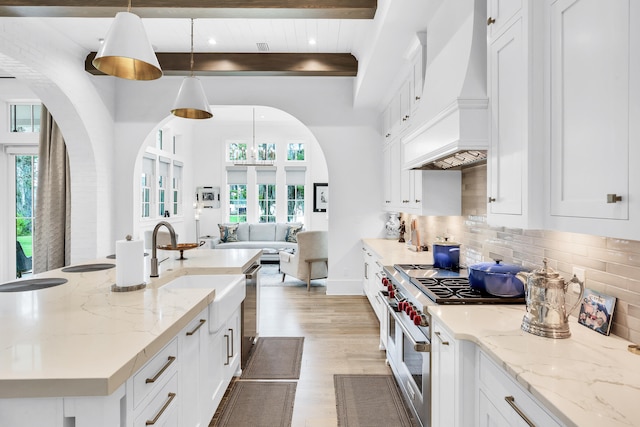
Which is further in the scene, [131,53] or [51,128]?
[51,128]

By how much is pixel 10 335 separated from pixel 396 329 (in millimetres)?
2089

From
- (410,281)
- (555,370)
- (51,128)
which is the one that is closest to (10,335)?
(555,370)

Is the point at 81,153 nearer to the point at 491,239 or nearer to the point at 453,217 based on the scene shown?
the point at 453,217

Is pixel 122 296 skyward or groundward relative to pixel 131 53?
groundward

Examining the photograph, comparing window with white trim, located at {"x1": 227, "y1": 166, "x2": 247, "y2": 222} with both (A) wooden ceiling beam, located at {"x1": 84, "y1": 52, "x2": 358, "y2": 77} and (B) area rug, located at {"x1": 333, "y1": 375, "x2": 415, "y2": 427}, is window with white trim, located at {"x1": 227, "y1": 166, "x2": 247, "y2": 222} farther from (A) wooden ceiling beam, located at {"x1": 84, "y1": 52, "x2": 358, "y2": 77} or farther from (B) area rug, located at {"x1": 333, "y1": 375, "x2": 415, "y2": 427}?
(B) area rug, located at {"x1": 333, "y1": 375, "x2": 415, "y2": 427}

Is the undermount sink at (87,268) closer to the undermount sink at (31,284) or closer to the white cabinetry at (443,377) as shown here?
the undermount sink at (31,284)

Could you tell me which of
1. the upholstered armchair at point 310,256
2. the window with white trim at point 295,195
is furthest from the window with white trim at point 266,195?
the upholstered armchair at point 310,256

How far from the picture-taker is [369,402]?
2465 mm

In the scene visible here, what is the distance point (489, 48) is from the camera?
1.75 m

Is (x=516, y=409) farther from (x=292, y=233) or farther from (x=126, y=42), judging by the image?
(x=292, y=233)

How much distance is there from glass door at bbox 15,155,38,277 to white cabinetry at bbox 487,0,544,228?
6.26 meters

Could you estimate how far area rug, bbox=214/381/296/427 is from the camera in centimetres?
225

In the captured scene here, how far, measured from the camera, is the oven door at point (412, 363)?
6.07 feet

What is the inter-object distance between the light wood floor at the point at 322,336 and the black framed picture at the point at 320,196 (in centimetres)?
341
